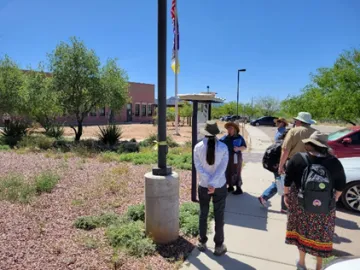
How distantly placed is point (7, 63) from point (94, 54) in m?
6.98

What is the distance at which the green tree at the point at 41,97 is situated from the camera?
16.1m

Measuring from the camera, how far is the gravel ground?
333 cm

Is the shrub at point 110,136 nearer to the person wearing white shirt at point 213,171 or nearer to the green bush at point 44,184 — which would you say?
the green bush at point 44,184

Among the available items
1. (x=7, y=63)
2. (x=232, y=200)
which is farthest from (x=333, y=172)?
(x=7, y=63)

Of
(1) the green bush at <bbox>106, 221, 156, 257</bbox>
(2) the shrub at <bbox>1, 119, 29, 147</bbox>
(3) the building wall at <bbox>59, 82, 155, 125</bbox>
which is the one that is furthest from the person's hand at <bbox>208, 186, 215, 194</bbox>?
(3) the building wall at <bbox>59, 82, 155, 125</bbox>

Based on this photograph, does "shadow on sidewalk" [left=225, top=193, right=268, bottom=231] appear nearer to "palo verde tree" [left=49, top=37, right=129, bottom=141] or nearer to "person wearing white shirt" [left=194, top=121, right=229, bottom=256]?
"person wearing white shirt" [left=194, top=121, right=229, bottom=256]

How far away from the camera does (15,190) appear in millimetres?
5703

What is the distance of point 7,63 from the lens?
18.7 m

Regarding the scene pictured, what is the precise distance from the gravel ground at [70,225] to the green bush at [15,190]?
21 cm

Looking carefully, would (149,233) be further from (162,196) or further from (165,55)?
(165,55)

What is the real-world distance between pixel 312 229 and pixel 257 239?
1.31m

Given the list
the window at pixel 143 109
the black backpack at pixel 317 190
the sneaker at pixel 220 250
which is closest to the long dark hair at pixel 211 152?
the black backpack at pixel 317 190

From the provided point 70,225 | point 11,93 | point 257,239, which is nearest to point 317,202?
point 257,239

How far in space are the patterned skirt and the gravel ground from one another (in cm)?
145
